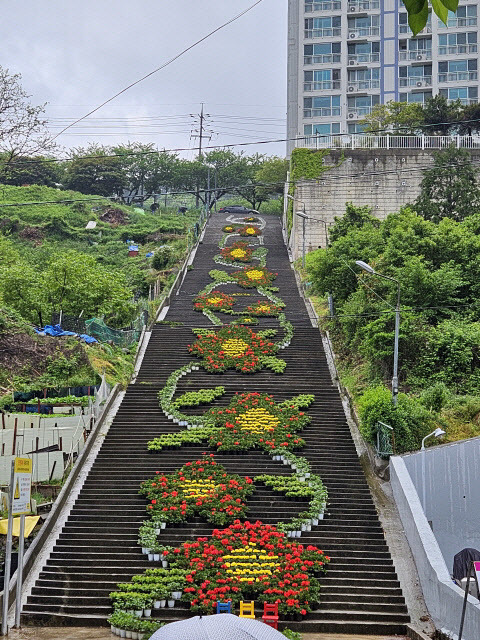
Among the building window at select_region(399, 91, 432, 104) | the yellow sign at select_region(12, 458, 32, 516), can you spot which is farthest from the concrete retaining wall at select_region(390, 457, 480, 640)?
the building window at select_region(399, 91, 432, 104)

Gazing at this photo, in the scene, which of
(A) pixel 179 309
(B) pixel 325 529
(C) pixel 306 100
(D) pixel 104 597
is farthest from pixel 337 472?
(C) pixel 306 100

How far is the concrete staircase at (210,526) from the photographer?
1641cm

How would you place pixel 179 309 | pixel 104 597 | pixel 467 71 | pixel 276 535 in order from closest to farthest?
pixel 104 597, pixel 276 535, pixel 179 309, pixel 467 71

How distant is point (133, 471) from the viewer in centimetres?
2209

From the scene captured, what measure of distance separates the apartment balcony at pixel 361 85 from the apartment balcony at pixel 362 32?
3047mm

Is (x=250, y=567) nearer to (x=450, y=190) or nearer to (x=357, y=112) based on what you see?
(x=450, y=190)

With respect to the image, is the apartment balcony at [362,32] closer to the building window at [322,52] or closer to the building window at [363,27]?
the building window at [363,27]

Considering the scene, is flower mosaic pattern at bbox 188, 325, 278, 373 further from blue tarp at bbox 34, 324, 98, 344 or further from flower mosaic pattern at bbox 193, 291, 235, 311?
flower mosaic pattern at bbox 193, 291, 235, 311

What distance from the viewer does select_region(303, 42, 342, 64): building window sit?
61375mm

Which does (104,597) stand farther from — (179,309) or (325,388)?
(179,309)

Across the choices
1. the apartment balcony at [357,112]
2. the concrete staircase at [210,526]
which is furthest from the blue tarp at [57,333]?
the apartment balcony at [357,112]

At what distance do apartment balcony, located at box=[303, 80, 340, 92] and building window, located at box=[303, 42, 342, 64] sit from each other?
1415 mm

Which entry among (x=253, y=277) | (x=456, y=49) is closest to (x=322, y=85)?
(x=456, y=49)

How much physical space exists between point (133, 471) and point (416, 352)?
386 inches
